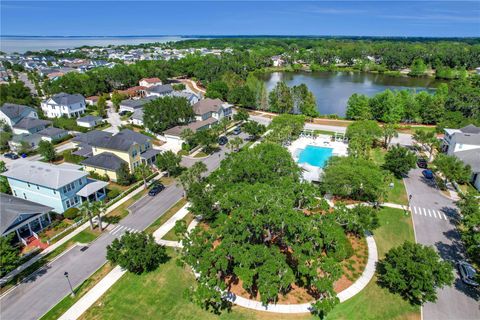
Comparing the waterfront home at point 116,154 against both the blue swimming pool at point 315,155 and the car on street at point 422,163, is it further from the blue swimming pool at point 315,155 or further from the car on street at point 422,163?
the car on street at point 422,163

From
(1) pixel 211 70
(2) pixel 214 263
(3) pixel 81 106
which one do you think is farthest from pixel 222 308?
(1) pixel 211 70

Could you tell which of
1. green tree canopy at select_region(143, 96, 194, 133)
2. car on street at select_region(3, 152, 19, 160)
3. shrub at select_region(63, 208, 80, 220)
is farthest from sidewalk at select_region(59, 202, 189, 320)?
car on street at select_region(3, 152, 19, 160)

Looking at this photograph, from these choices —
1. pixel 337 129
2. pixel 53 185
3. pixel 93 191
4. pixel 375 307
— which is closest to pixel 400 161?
pixel 337 129

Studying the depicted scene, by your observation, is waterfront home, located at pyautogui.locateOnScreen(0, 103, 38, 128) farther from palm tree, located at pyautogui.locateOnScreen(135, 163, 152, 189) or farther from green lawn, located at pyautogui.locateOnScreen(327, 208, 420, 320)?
green lawn, located at pyautogui.locateOnScreen(327, 208, 420, 320)

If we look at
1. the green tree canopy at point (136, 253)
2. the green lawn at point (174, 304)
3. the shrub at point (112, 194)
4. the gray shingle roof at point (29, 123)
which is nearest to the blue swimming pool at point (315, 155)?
the green lawn at point (174, 304)

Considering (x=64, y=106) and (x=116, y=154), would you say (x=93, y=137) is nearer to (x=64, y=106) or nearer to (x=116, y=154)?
(x=116, y=154)

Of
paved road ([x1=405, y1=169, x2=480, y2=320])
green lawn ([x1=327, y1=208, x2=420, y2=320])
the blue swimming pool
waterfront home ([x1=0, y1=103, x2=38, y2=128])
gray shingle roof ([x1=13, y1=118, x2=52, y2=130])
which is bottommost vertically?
green lawn ([x1=327, y1=208, x2=420, y2=320])
